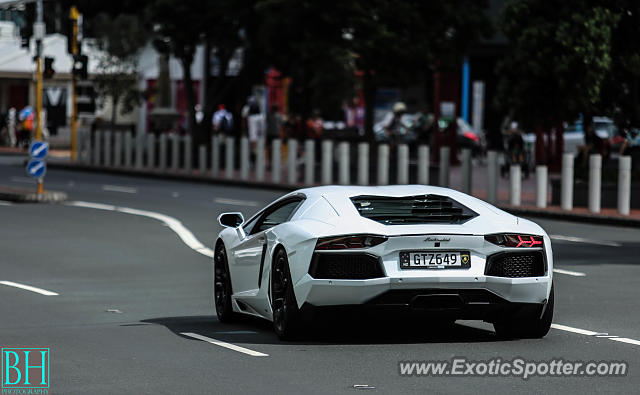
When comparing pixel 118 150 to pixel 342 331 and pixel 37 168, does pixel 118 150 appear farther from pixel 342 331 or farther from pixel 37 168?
pixel 342 331

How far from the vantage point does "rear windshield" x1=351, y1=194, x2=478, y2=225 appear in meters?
11.5

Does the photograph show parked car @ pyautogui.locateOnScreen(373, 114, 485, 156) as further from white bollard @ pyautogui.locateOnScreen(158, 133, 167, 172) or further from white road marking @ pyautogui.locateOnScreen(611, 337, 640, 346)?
white road marking @ pyautogui.locateOnScreen(611, 337, 640, 346)

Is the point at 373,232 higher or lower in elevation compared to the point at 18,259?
higher

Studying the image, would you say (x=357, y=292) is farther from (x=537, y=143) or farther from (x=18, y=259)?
(x=537, y=143)

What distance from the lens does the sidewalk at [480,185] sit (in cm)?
2731

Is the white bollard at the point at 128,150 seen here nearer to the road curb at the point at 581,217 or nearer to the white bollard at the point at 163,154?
the white bollard at the point at 163,154

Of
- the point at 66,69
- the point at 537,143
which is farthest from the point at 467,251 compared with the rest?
the point at 66,69

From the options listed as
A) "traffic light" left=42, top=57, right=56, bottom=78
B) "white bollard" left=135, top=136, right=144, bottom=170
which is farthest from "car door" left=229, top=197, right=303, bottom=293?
"white bollard" left=135, top=136, right=144, bottom=170

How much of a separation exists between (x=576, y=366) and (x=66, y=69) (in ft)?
189

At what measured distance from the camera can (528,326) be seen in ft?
38.0

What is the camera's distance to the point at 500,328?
38.5 feet

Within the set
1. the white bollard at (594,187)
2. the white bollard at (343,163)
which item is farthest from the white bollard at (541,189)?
the white bollard at (343,163)

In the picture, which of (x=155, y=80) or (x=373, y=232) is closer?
(x=373, y=232)

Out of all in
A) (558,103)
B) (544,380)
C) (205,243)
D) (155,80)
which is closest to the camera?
(544,380)
